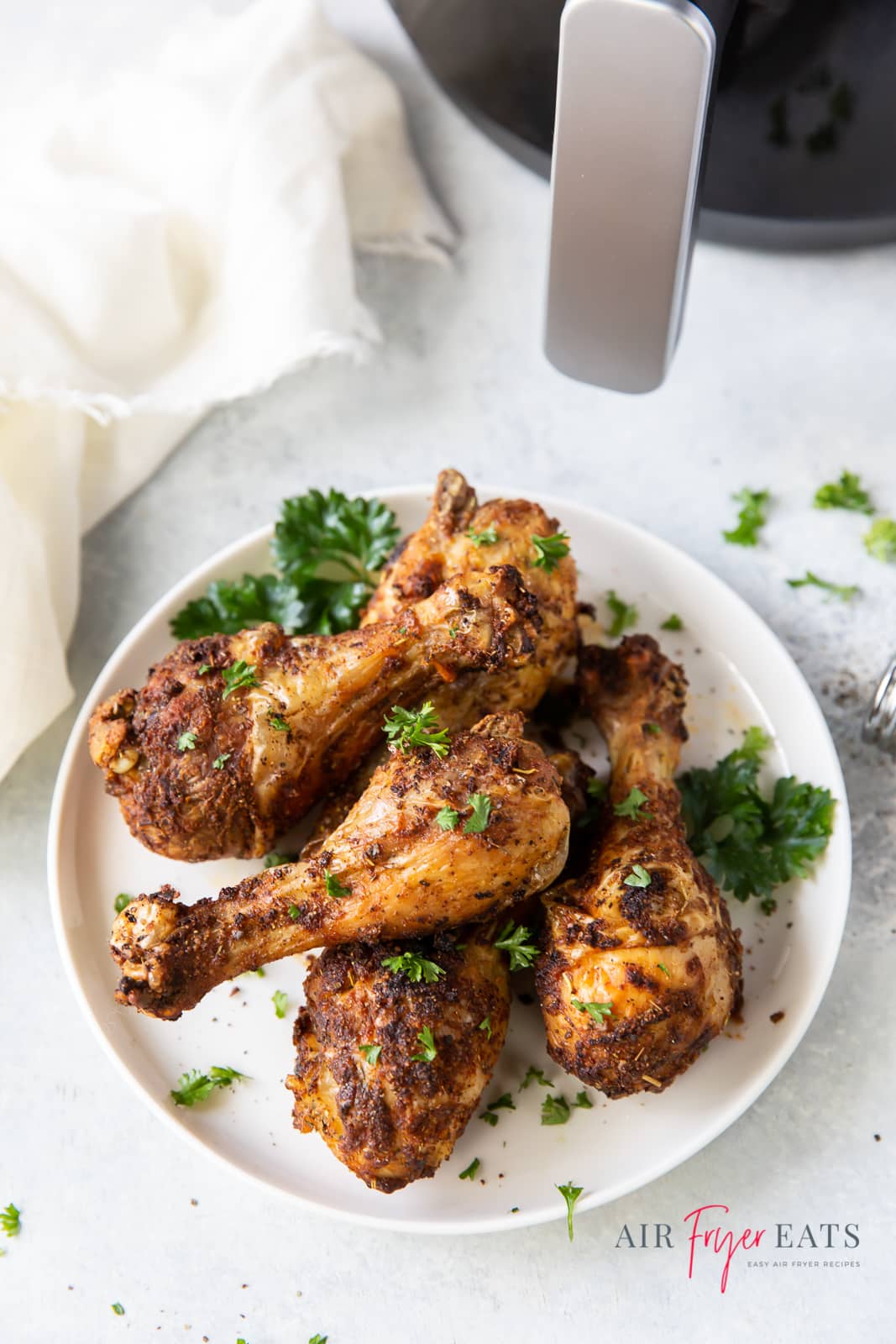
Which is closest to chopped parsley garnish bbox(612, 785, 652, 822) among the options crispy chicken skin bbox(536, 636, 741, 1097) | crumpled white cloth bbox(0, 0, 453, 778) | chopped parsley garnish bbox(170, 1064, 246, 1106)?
crispy chicken skin bbox(536, 636, 741, 1097)

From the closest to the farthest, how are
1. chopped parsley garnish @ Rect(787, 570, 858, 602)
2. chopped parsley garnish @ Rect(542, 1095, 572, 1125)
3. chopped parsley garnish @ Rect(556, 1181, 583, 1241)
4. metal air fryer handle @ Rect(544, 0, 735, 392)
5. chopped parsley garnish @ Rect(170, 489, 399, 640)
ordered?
metal air fryer handle @ Rect(544, 0, 735, 392)
chopped parsley garnish @ Rect(556, 1181, 583, 1241)
chopped parsley garnish @ Rect(542, 1095, 572, 1125)
chopped parsley garnish @ Rect(170, 489, 399, 640)
chopped parsley garnish @ Rect(787, 570, 858, 602)

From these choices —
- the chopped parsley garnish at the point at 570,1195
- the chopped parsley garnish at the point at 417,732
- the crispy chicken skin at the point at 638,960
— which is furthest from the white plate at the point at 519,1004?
the chopped parsley garnish at the point at 417,732

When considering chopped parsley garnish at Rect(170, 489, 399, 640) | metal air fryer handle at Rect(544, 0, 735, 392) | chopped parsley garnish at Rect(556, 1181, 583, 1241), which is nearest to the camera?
metal air fryer handle at Rect(544, 0, 735, 392)

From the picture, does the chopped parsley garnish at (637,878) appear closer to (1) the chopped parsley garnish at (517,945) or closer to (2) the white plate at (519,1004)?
(1) the chopped parsley garnish at (517,945)

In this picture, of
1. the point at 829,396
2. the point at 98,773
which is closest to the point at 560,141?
the point at 829,396

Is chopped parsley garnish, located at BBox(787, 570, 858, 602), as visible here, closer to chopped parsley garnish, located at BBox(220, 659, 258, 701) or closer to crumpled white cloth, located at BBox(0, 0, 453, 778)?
crumpled white cloth, located at BBox(0, 0, 453, 778)

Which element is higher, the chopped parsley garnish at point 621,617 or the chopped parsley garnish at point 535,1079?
the chopped parsley garnish at point 621,617

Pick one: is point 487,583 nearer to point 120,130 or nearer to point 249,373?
point 249,373
